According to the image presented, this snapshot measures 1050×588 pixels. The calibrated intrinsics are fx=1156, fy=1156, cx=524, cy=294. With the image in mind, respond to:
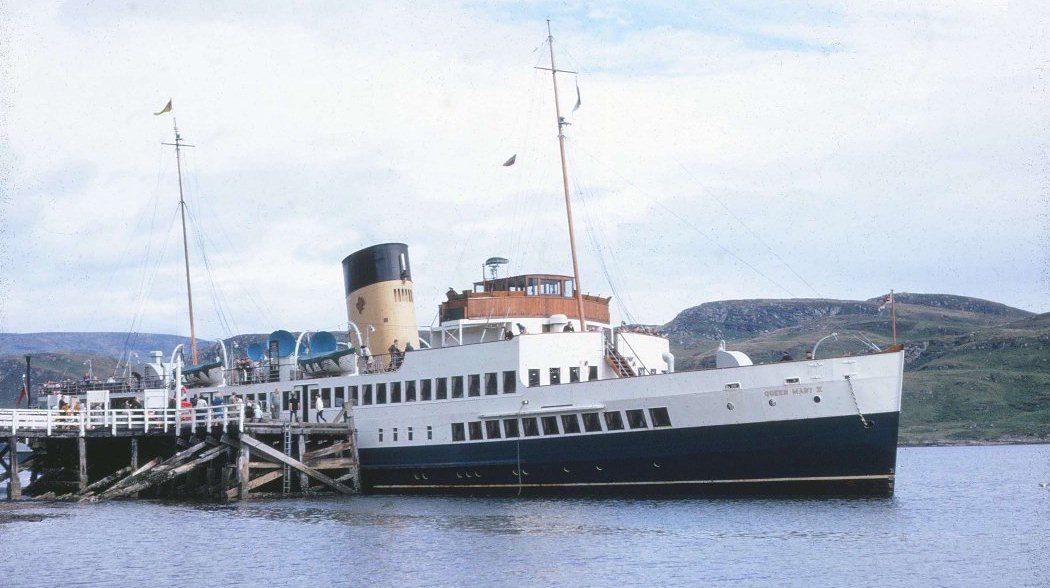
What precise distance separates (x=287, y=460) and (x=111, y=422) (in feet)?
26.0

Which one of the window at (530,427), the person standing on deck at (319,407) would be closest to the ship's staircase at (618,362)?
the window at (530,427)

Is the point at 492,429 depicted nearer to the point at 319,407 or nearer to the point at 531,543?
the point at 319,407

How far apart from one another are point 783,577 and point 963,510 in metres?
19.1

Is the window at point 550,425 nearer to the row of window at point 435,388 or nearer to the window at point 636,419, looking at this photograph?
the row of window at point 435,388

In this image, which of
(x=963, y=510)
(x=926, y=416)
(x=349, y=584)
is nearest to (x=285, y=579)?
(x=349, y=584)

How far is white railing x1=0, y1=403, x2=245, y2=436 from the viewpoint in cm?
4656

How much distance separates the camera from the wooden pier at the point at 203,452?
46344 millimetres

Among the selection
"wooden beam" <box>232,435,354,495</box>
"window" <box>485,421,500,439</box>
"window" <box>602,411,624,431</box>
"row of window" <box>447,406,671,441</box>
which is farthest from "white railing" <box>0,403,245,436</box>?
"window" <box>602,411,624,431</box>

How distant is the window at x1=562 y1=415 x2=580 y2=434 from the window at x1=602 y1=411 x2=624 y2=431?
1238 mm

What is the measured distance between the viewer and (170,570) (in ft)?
94.8

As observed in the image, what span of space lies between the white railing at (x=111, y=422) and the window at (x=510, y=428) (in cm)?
1052

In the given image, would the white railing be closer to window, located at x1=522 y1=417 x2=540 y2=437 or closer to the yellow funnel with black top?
the yellow funnel with black top

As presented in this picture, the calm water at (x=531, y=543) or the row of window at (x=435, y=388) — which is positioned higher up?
the row of window at (x=435, y=388)

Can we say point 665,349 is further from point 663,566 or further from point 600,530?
point 663,566
